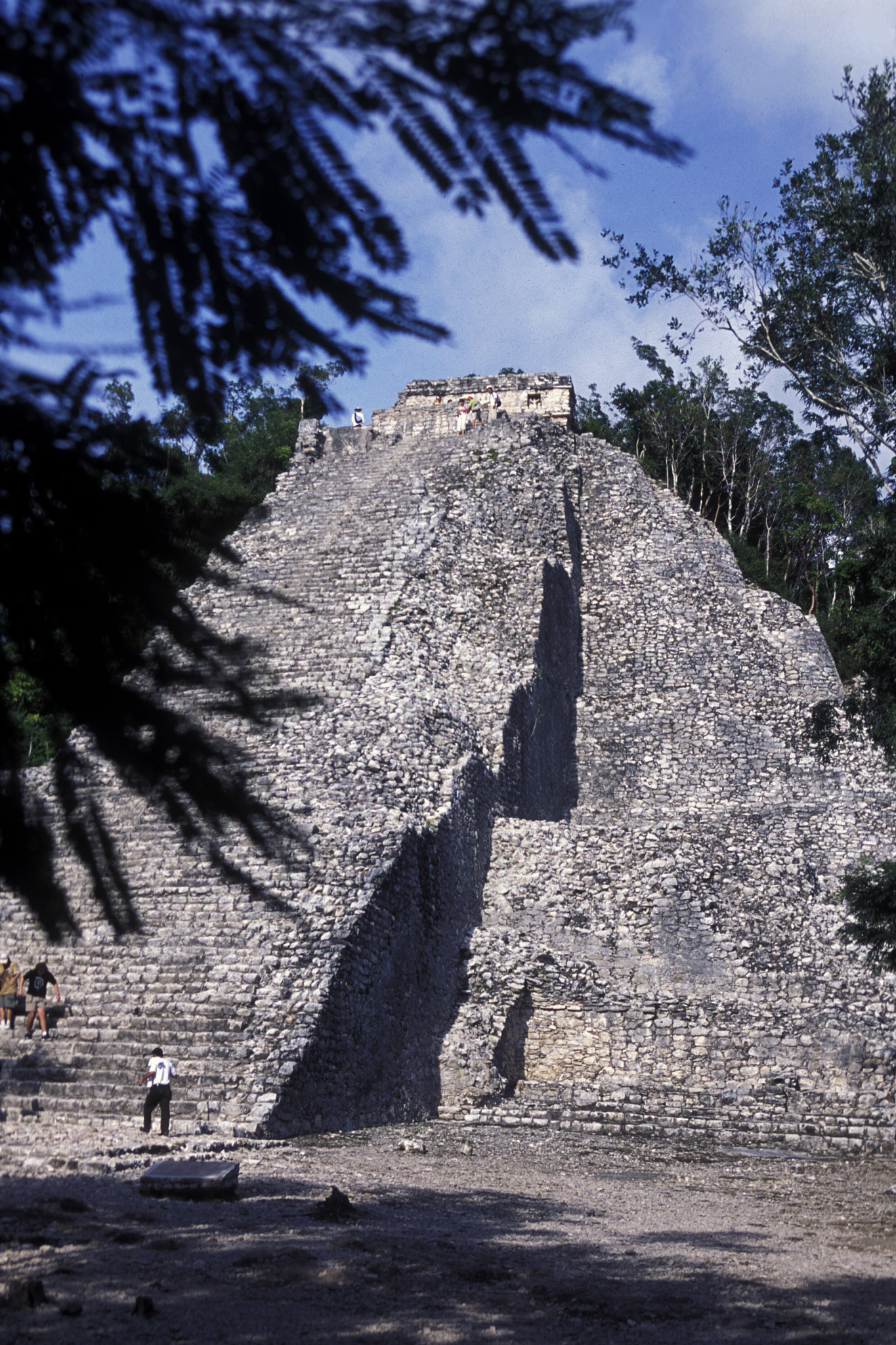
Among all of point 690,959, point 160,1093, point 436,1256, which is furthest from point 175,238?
point 690,959

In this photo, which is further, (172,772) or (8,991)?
(8,991)

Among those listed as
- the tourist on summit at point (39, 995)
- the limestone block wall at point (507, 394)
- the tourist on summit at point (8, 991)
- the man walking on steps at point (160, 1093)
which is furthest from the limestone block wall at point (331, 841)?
the limestone block wall at point (507, 394)

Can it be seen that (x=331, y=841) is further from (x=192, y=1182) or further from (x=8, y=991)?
(x=192, y=1182)

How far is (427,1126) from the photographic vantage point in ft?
30.3

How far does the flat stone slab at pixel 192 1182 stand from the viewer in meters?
5.48

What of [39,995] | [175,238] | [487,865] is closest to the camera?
[175,238]

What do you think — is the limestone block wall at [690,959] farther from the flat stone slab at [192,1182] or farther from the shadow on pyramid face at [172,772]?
the shadow on pyramid face at [172,772]

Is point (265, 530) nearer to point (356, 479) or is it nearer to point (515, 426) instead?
point (356, 479)

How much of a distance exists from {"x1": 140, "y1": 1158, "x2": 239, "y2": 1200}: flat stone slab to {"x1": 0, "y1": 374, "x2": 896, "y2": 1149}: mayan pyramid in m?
1.18

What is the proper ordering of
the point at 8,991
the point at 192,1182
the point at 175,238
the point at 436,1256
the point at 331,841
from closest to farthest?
1. the point at 175,238
2. the point at 436,1256
3. the point at 192,1182
4. the point at 8,991
5. the point at 331,841

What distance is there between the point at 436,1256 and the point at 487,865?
306 inches

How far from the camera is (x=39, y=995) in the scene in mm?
8859

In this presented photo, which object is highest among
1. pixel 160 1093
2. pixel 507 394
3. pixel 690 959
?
pixel 507 394

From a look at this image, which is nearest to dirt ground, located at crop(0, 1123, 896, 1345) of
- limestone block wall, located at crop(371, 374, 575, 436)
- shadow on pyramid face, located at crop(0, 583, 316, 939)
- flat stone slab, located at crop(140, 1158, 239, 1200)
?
flat stone slab, located at crop(140, 1158, 239, 1200)
